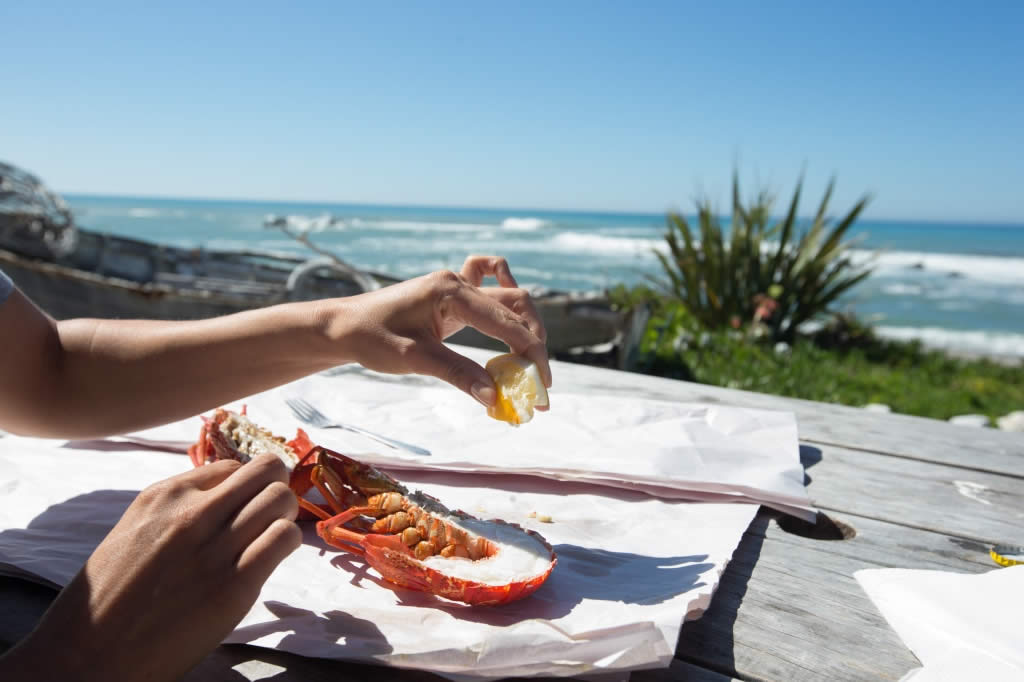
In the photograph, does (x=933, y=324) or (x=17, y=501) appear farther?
(x=933, y=324)

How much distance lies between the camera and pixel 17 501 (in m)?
1.10

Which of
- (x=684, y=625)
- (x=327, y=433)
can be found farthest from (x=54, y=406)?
(x=684, y=625)

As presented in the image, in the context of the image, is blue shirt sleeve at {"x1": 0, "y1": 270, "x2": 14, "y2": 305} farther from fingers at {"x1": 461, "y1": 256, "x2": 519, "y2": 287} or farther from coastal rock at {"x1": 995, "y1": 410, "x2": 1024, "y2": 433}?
coastal rock at {"x1": 995, "y1": 410, "x2": 1024, "y2": 433}

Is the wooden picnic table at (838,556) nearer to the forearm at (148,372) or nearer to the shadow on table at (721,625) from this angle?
the shadow on table at (721,625)

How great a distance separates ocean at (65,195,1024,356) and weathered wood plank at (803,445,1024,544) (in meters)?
3.52

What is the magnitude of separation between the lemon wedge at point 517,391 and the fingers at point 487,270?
0.23 meters

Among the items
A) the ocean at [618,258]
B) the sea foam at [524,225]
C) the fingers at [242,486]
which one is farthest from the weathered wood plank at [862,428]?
the sea foam at [524,225]

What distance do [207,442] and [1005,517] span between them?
137cm

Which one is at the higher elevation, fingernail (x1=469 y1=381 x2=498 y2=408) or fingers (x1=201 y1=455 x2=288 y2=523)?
fingernail (x1=469 y1=381 x2=498 y2=408)

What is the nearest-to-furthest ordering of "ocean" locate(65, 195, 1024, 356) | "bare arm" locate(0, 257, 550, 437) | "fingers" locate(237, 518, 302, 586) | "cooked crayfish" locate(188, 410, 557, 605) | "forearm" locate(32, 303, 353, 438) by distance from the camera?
"fingers" locate(237, 518, 302, 586) < "cooked crayfish" locate(188, 410, 557, 605) < "bare arm" locate(0, 257, 550, 437) < "forearm" locate(32, 303, 353, 438) < "ocean" locate(65, 195, 1024, 356)

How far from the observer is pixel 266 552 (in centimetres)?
68

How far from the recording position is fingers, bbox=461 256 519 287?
3.66 ft

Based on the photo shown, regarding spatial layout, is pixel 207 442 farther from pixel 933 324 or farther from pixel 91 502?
pixel 933 324

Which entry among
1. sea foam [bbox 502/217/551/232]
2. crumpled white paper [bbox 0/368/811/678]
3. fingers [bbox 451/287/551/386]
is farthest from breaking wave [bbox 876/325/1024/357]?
sea foam [bbox 502/217/551/232]
